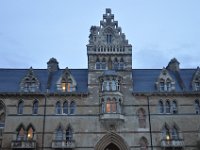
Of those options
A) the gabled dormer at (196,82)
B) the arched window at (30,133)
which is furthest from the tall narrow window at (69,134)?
the gabled dormer at (196,82)

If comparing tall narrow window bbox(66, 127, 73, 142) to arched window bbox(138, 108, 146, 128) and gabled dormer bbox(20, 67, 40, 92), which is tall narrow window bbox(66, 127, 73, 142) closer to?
gabled dormer bbox(20, 67, 40, 92)

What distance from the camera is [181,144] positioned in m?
35.9

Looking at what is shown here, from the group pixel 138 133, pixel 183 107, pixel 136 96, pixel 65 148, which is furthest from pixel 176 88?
pixel 65 148

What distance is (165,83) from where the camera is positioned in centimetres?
3972

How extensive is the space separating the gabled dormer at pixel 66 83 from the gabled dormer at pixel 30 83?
9.48 ft

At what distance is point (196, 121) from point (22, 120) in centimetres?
2157

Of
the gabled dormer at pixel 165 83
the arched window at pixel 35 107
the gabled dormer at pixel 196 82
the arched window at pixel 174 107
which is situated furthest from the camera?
the gabled dormer at pixel 196 82

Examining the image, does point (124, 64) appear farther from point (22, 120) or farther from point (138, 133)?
point (22, 120)

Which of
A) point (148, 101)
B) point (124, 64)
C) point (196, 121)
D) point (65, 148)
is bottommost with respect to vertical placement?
point (65, 148)

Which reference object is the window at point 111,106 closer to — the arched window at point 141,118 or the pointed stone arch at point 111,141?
the pointed stone arch at point 111,141

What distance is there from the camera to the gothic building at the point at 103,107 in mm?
36281

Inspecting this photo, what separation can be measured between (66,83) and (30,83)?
4706 millimetres

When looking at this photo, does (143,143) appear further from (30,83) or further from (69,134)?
(30,83)

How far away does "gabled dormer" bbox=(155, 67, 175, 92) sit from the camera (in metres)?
39.4
